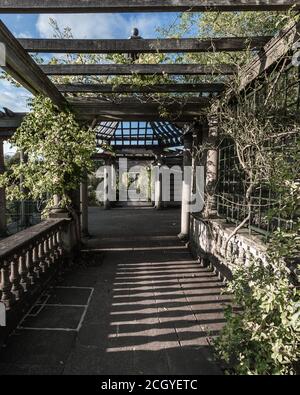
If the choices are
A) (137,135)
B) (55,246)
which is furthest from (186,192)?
(137,135)

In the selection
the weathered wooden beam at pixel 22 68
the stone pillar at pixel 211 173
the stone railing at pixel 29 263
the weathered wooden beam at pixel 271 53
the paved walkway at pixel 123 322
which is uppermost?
the weathered wooden beam at pixel 271 53

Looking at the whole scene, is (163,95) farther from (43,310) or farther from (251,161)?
(43,310)

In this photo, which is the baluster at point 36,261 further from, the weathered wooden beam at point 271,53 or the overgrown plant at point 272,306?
the weathered wooden beam at point 271,53

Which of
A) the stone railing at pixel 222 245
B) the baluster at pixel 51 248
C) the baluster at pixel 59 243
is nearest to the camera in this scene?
the stone railing at pixel 222 245

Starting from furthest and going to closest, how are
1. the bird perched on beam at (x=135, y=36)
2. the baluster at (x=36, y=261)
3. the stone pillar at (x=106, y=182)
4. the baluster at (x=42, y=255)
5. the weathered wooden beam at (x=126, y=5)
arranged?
the stone pillar at (x=106, y=182)
the baluster at (x=42, y=255)
the baluster at (x=36, y=261)
the bird perched on beam at (x=135, y=36)
the weathered wooden beam at (x=126, y=5)

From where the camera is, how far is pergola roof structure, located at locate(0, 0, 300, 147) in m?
2.55

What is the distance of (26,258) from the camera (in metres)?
4.00

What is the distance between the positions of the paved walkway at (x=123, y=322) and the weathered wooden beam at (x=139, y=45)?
293 cm

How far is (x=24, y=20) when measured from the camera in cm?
351

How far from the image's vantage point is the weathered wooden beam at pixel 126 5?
2514 millimetres

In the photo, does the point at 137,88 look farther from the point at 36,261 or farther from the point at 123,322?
the point at 123,322

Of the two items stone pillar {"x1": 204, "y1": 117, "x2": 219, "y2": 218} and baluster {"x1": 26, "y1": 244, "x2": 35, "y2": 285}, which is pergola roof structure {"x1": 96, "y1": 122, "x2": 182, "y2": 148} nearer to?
stone pillar {"x1": 204, "y1": 117, "x2": 219, "y2": 218}

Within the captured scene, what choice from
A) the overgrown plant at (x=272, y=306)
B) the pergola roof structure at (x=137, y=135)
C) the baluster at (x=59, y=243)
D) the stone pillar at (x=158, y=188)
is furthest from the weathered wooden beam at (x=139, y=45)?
the stone pillar at (x=158, y=188)
